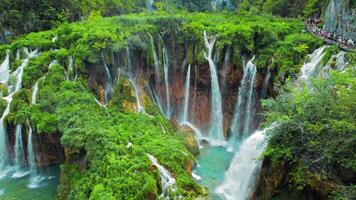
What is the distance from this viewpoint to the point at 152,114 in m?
22.3

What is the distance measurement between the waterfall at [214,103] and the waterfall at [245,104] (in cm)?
98

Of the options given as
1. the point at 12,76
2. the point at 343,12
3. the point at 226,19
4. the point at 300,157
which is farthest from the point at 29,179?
the point at 343,12

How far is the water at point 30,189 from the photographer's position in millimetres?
18031

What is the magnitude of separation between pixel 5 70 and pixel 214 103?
48.2ft

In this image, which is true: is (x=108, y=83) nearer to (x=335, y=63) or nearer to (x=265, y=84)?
(x=265, y=84)

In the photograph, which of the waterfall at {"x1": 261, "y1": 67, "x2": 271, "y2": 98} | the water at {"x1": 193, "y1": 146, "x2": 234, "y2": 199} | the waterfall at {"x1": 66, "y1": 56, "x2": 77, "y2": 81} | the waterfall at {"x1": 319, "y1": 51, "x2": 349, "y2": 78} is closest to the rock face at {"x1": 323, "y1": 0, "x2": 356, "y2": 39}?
the waterfall at {"x1": 319, "y1": 51, "x2": 349, "y2": 78}

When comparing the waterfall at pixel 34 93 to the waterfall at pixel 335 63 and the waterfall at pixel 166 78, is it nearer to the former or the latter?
the waterfall at pixel 166 78

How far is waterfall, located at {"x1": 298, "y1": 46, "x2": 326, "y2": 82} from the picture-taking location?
20031 mm

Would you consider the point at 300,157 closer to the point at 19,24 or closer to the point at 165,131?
the point at 165,131

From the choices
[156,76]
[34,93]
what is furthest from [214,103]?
[34,93]

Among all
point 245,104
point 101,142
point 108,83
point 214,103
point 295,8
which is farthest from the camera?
point 295,8

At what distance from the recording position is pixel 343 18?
72.5ft

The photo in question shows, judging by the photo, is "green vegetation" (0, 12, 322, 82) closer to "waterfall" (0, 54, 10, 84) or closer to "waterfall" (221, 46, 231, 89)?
"waterfall" (221, 46, 231, 89)

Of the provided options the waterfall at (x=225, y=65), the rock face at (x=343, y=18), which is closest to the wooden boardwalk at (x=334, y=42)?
the rock face at (x=343, y=18)
